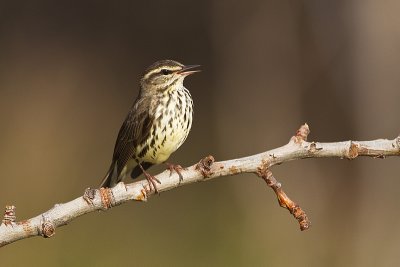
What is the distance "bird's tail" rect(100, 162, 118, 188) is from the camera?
5.98 m

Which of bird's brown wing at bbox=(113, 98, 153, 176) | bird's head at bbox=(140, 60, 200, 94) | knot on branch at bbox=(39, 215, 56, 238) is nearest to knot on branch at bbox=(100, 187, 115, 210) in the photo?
knot on branch at bbox=(39, 215, 56, 238)

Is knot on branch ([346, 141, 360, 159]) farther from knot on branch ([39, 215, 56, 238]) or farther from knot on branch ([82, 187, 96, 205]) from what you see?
knot on branch ([39, 215, 56, 238])

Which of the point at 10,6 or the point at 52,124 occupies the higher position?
the point at 10,6

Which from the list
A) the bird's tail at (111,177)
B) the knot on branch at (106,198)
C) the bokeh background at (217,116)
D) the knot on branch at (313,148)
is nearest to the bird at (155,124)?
the bird's tail at (111,177)

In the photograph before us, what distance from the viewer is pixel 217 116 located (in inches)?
499

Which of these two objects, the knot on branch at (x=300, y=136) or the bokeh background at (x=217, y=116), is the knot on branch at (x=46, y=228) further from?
the bokeh background at (x=217, y=116)

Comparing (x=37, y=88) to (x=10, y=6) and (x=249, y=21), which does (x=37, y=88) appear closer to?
(x=10, y=6)

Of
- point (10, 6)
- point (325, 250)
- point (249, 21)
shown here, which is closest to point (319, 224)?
point (325, 250)

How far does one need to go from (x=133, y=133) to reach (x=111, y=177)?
383 mm

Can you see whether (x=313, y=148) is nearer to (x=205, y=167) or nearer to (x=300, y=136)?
(x=300, y=136)

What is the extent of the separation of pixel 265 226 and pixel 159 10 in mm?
4106

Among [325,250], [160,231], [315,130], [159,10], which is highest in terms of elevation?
[159,10]

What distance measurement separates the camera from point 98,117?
12.0m

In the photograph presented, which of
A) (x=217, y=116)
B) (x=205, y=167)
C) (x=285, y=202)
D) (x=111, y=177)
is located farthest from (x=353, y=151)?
(x=217, y=116)
